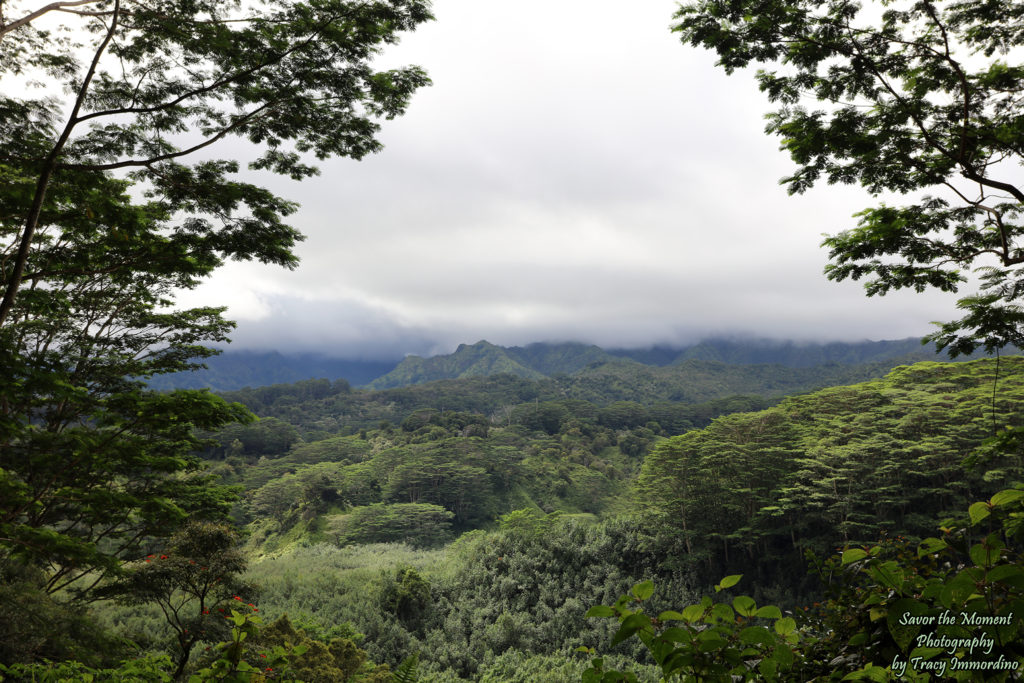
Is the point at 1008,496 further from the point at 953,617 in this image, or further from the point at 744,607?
the point at 744,607

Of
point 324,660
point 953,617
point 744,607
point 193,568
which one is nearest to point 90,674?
point 744,607

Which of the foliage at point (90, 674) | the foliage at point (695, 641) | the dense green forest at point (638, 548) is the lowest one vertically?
the dense green forest at point (638, 548)

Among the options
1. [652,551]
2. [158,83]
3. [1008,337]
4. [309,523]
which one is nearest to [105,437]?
[158,83]

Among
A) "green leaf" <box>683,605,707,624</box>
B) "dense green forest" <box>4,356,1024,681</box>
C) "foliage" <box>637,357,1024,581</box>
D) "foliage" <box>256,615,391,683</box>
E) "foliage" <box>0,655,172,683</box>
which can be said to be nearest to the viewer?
"green leaf" <box>683,605,707,624</box>

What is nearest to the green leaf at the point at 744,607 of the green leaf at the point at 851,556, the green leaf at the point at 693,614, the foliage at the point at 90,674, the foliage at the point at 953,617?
the green leaf at the point at 693,614

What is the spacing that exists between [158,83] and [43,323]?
6.81m

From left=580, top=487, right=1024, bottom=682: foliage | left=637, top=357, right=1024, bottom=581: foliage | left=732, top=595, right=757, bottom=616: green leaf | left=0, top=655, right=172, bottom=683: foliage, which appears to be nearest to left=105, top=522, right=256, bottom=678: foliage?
left=0, top=655, right=172, bottom=683: foliage

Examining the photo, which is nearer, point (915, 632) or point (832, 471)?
point (915, 632)

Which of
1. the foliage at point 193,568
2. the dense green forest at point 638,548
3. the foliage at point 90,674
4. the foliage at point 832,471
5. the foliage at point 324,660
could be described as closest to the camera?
the foliage at point 90,674

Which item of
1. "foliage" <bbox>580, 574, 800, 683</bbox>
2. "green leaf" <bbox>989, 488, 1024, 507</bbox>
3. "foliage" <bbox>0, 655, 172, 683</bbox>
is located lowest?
"foliage" <bbox>0, 655, 172, 683</bbox>

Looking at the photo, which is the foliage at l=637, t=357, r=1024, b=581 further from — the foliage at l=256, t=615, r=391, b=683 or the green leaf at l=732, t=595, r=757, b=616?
the green leaf at l=732, t=595, r=757, b=616

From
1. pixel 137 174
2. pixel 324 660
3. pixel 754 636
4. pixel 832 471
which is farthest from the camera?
pixel 832 471

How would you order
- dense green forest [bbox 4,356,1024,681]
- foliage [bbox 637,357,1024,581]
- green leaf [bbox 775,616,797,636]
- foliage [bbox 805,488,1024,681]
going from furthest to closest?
foliage [bbox 637,357,1024,581] < dense green forest [bbox 4,356,1024,681] < green leaf [bbox 775,616,797,636] < foliage [bbox 805,488,1024,681]

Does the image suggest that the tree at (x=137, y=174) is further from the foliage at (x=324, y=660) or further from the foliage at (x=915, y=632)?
the foliage at (x=915, y=632)
